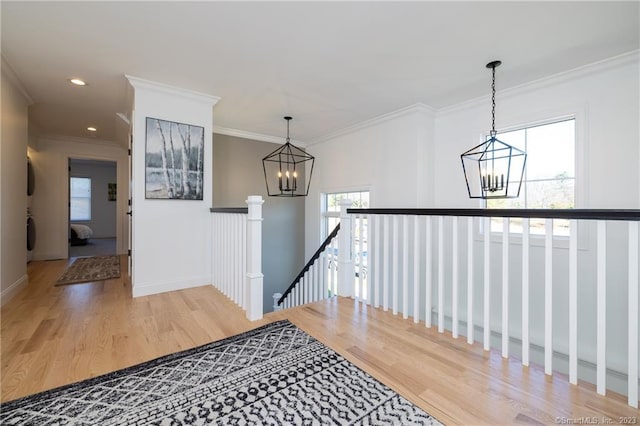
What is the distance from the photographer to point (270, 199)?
17.3 feet

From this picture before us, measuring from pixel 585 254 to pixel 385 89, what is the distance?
2567 mm

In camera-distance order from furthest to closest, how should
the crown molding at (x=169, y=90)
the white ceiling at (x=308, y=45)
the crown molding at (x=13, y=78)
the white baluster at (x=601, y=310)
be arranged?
the crown molding at (x=169, y=90)
the crown molding at (x=13, y=78)
the white ceiling at (x=308, y=45)
the white baluster at (x=601, y=310)

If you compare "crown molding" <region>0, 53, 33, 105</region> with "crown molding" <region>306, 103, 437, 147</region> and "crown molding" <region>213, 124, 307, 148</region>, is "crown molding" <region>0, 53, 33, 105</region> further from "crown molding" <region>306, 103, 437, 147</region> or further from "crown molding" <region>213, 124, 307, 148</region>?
"crown molding" <region>306, 103, 437, 147</region>

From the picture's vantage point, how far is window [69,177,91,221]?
8.66 metres

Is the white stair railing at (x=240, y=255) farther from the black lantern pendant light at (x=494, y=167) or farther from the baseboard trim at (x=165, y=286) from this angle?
the black lantern pendant light at (x=494, y=167)

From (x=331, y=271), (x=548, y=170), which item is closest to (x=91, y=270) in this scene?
(x=331, y=271)

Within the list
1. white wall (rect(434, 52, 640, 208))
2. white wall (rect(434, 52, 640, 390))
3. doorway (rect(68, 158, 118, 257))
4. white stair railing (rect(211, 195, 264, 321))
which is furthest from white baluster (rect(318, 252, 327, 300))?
doorway (rect(68, 158, 118, 257))

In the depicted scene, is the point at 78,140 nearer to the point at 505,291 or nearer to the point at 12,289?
the point at 12,289

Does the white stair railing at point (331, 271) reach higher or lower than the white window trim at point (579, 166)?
lower

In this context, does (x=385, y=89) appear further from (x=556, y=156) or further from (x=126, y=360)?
(x=126, y=360)

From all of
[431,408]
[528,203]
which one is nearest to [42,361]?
[431,408]

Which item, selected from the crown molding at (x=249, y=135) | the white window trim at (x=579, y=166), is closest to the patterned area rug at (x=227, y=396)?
the white window trim at (x=579, y=166)

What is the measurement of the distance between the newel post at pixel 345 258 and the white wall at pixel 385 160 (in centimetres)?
122

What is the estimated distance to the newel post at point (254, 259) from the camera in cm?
228
